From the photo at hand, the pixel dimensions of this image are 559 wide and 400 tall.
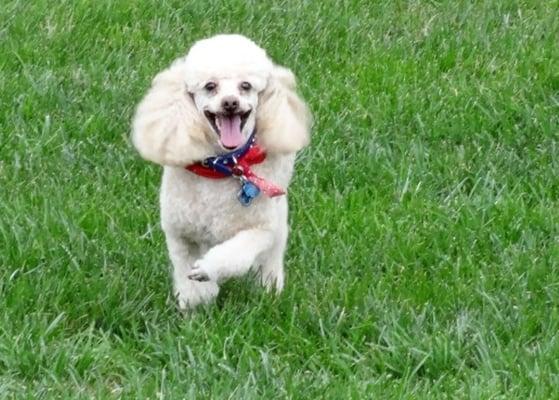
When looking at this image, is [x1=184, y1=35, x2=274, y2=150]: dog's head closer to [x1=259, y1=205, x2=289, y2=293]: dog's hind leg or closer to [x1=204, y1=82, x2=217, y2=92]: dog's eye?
[x1=204, y1=82, x2=217, y2=92]: dog's eye

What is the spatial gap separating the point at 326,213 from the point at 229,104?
138 centimetres

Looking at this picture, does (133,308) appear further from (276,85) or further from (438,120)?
(438,120)

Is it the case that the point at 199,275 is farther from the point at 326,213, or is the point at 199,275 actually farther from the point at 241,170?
the point at 326,213

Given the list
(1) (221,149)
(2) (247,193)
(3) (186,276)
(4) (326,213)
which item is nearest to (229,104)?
(1) (221,149)

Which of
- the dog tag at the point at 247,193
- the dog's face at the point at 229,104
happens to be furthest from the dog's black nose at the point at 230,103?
the dog tag at the point at 247,193

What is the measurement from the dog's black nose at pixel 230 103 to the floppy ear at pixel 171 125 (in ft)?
0.51

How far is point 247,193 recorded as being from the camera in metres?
4.81

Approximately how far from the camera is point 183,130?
15.6ft

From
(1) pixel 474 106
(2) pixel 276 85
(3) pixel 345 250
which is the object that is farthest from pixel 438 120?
(2) pixel 276 85

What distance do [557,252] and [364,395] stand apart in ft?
4.34

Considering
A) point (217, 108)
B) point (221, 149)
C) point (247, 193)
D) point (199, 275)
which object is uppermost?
point (217, 108)

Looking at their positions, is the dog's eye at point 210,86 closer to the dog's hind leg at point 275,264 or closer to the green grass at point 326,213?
the dog's hind leg at point 275,264

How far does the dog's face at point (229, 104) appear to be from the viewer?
15.2 feet

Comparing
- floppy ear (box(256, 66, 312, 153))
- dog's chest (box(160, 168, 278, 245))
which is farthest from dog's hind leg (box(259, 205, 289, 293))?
floppy ear (box(256, 66, 312, 153))
